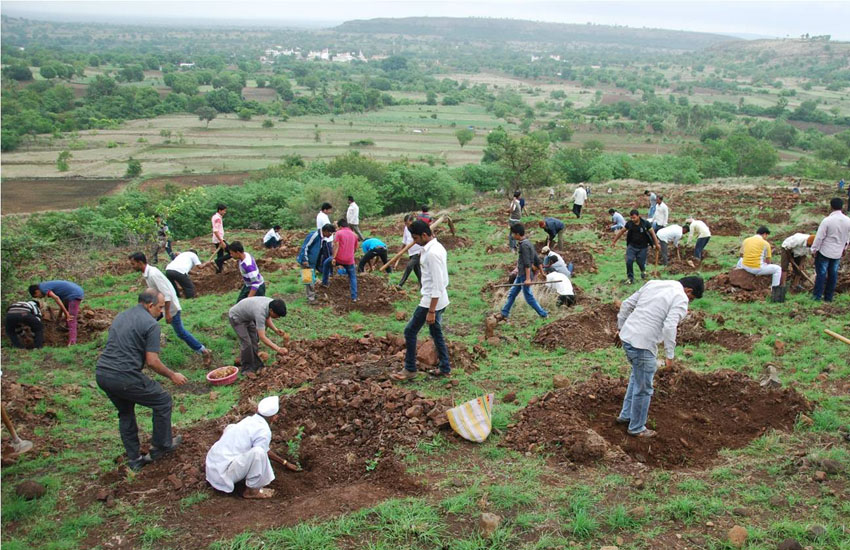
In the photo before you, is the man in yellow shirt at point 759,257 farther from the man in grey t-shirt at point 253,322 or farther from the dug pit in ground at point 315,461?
the man in grey t-shirt at point 253,322

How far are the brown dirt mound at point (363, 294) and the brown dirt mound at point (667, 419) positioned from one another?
5441 mm

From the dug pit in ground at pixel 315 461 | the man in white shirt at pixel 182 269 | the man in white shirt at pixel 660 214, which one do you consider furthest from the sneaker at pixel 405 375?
the man in white shirt at pixel 660 214

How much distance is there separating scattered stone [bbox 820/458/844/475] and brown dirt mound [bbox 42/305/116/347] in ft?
36.0

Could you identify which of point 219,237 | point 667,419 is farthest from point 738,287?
point 219,237

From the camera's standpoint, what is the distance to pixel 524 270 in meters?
10.0

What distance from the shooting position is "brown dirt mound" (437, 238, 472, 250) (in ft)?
59.8

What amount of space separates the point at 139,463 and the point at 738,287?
36.2ft

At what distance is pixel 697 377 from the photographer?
724cm

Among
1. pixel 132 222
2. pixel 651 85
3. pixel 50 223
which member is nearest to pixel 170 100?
pixel 50 223

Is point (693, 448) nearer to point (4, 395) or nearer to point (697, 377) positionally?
point (697, 377)

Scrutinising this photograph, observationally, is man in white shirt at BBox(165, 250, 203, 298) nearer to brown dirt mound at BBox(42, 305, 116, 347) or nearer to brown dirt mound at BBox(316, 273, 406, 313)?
brown dirt mound at BBox(42, 305, 116, 347)

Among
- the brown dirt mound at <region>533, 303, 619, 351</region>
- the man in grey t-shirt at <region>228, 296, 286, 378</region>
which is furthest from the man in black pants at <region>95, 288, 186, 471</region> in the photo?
the brown dirt mound at <region>533, 303, 619, 351</region>

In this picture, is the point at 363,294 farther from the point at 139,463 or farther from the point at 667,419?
the point at 667,419

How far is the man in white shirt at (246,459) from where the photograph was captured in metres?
5.32
